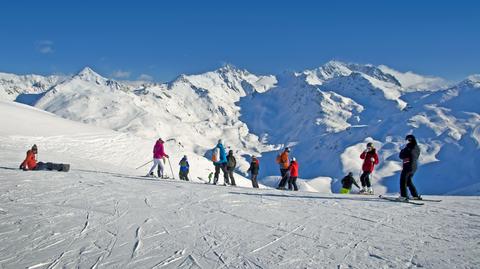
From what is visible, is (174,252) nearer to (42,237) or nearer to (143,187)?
(42,237)

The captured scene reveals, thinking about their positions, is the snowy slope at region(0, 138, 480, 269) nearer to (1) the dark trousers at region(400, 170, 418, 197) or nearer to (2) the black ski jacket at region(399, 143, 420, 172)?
(1) the dark trousers at region(400, 170, 418, 197)

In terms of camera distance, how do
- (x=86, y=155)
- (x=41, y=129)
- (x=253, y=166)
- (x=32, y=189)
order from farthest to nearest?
(x=41, y=129), (x=86, y=155), (x=253, y=166), (x=32, y=189)

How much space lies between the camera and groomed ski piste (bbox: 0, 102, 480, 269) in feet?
26.7

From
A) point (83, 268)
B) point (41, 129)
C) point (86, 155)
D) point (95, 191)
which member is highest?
point (41, 129)

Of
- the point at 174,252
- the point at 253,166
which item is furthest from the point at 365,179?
the point at 174,252

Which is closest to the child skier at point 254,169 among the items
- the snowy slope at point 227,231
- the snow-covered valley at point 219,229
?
the snow-covered valley at point 219,229

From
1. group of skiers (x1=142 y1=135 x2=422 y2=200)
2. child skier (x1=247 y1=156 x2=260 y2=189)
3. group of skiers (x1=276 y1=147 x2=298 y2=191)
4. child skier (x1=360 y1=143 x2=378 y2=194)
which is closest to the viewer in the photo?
group of skiers (x1=142 y1=135 x2=422 y2=200)

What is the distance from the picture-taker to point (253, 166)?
25.5 meters

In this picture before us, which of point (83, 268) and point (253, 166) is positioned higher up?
point (253, 166)

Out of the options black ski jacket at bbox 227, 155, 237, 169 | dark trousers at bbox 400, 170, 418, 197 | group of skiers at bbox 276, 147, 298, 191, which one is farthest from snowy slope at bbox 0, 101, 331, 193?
dark trousers at bbox 400, 170, 418, 197

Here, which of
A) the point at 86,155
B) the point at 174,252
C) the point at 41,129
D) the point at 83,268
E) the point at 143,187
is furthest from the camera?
the point at 41,129

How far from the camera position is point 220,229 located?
10516mm

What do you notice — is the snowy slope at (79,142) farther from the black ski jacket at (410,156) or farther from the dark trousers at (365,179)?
the black ski jacket at (410,156)

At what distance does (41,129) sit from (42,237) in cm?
4848
